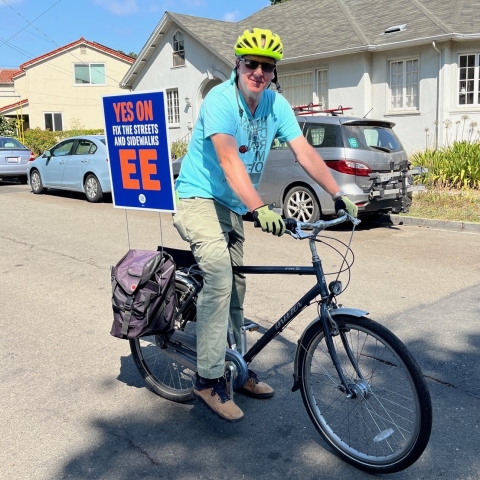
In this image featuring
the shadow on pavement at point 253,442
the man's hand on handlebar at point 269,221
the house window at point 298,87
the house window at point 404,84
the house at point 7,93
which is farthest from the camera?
the house at point 7,93

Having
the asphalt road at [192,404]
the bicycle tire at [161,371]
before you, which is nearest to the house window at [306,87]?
the asphalt road at [192,404]

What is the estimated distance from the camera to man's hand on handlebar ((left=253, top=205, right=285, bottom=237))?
110 inches

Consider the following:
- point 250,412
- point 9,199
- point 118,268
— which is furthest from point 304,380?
point 9,199

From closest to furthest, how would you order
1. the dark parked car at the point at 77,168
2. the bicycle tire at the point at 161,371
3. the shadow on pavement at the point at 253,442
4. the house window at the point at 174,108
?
the shadow on pavement at the point at 253,442 < the bicycle tire at the point at 161,371 < the dark parked car at the point at 77,168 < the house window at the point at 174,108

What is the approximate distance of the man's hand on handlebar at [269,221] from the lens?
2.80m

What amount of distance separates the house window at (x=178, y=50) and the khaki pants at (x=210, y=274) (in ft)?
72.9

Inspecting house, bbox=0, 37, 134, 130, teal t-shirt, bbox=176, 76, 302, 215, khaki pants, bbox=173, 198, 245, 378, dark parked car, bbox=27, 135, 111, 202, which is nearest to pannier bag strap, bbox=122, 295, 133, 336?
khaki pants, bbox=173, 198, 245, 378

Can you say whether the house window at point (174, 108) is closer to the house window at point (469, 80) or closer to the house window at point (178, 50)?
the house window at point (178, 50)

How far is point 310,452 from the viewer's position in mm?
3279

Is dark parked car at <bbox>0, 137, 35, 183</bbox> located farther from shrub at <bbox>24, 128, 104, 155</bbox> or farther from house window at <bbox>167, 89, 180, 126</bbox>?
shrub at <bbox>24, 128, 104, 155</bbox>

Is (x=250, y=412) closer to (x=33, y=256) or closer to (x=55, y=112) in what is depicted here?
(x=33, y=256)

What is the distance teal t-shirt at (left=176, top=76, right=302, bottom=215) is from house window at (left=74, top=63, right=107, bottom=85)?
42.2m

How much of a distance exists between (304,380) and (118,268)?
1207 mm

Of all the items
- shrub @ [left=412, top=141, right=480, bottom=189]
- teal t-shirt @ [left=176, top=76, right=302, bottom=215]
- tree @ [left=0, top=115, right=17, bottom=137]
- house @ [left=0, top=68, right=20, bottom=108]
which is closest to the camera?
teal t-shirt @ [left=176, top=76, right=302, bottom=215]
